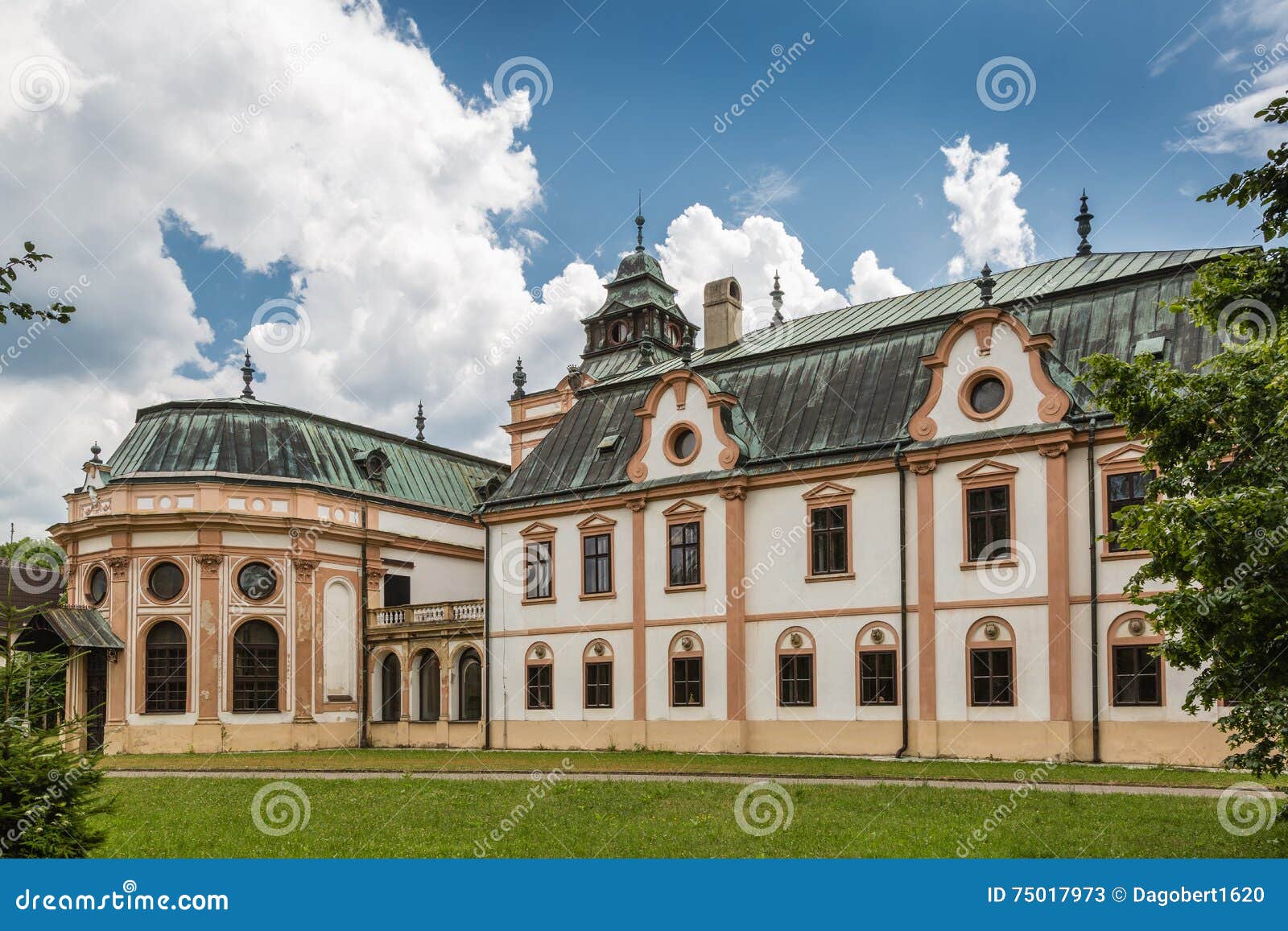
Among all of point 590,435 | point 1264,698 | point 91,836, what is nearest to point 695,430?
point 590,435

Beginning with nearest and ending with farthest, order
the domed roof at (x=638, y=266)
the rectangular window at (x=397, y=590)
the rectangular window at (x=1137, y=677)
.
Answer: the rectangular window at (x=1137, y=677), the rectangular window at (x=397, y=590), the domed roof at (x=638, y=266)

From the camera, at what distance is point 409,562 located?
44281 millimetres

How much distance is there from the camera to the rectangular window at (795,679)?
2839 cm

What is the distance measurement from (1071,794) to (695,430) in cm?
1677

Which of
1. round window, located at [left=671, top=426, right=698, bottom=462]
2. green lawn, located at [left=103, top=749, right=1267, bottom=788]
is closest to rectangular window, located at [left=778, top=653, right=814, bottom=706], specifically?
green lawn, located at [left=103, top=749, right=1267, bottom=788]

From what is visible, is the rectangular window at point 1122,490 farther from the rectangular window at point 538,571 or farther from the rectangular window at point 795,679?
the rectangular window at point 538,571

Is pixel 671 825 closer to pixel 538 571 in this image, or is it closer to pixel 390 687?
pixel 538 571

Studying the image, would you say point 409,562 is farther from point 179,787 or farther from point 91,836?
point 91,836

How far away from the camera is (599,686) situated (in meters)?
32.2

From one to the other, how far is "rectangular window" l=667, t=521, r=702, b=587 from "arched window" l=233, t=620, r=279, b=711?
16220 mm

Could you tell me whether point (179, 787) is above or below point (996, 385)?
below

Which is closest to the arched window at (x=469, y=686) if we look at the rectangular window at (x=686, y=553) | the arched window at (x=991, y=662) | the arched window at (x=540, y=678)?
the arched window at (x=540, y=678)

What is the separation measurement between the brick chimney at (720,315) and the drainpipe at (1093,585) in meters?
15.7

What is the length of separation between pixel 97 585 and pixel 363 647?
9317mm
